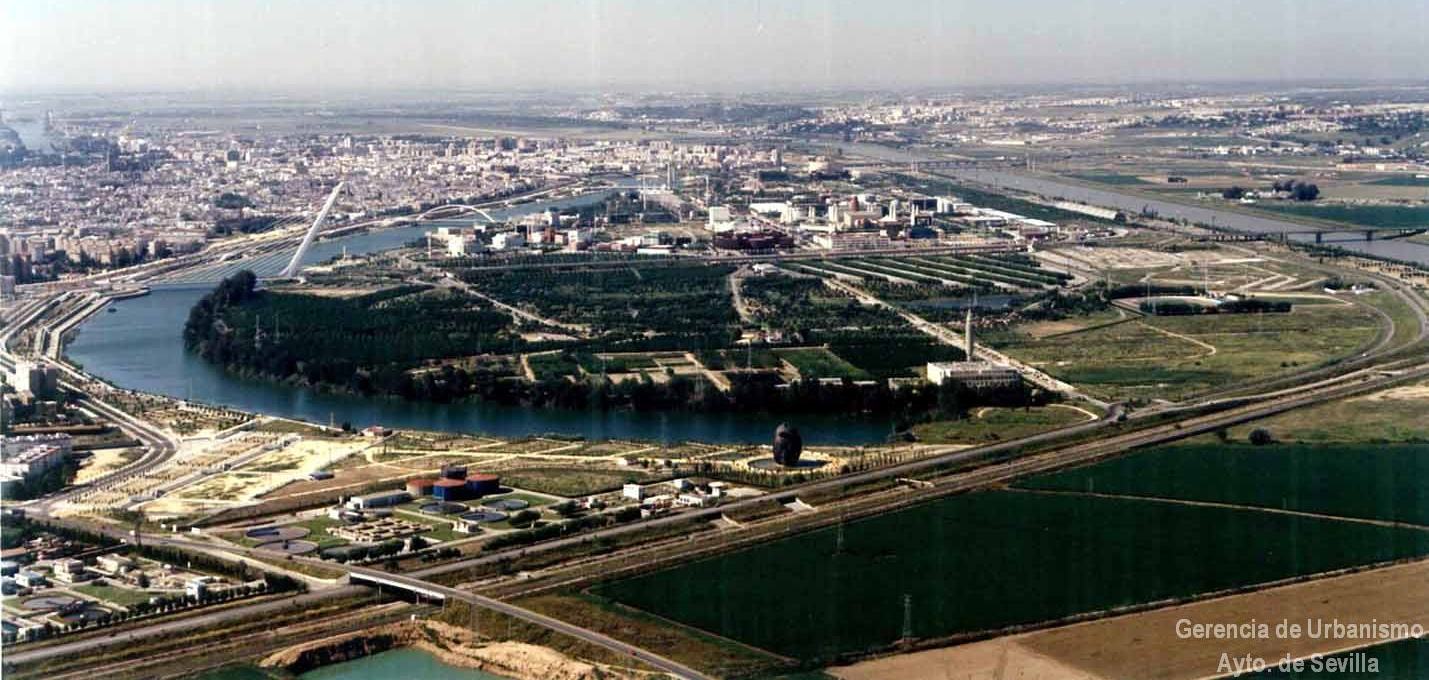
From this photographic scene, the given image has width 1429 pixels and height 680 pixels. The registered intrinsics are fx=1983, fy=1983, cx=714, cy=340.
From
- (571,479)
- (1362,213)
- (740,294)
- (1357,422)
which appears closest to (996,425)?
(1357,422)

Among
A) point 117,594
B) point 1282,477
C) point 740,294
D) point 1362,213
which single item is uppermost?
point 117,594

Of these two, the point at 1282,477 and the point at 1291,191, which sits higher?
the point at 1282,477

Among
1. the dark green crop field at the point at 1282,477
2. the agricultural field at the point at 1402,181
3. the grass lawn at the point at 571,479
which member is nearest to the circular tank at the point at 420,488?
the grass lawn at the point at 571,479

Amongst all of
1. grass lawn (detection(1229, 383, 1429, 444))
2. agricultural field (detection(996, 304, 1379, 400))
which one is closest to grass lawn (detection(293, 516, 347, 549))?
grass lawn (detection(1229, 383, 1429, 444))

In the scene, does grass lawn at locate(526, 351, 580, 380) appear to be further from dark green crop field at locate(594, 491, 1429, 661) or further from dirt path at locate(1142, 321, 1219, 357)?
dirt path at locate(1142, 321, 1219, 357)

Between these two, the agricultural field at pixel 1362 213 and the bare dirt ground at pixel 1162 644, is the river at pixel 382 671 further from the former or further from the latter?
the agricultural field at pixel 1362 213

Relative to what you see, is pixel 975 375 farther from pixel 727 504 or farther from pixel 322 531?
pixel 322 531

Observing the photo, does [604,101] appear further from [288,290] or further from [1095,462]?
[1095,462]
